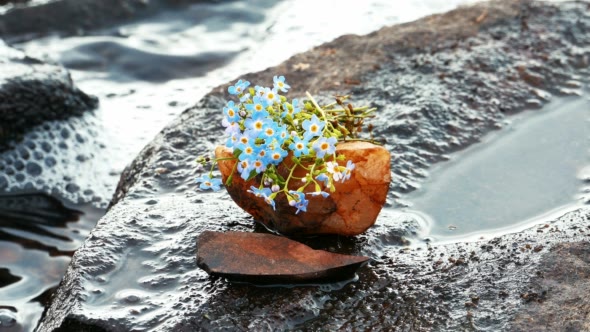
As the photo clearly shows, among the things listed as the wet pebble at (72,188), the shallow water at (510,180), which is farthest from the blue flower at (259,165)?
the wet pebble at (72,188)

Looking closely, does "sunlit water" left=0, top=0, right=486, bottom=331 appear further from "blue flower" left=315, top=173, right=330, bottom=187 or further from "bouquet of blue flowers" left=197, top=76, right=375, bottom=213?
"blue flower" left=315, top=173, right=330, bottom=187

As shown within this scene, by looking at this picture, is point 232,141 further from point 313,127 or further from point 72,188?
point 72,188

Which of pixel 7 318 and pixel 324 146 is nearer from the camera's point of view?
pixel 324 146

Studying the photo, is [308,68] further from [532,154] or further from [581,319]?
[581,319]

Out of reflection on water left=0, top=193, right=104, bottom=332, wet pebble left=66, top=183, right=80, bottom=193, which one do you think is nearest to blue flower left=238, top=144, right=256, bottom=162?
reflection on water left=0, top=193, right=104, bottom=332

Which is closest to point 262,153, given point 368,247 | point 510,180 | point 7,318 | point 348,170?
point 348,170

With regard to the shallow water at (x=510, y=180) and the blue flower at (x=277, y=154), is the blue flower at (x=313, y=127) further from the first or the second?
the shallow water at (x=510, y=180)
